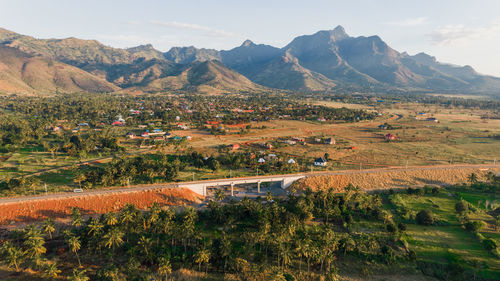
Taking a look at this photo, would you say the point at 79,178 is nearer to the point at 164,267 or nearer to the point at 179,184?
the point at 179,184

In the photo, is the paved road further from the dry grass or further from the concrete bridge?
the dry grass

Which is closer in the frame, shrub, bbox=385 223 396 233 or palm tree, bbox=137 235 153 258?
palm tree, bbox=137 235 153 258

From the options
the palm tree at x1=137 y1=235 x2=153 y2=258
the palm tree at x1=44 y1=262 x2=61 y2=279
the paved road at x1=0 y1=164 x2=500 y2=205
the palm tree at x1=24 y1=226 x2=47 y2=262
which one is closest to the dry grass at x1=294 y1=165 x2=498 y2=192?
the paved road at x1=0 y1=164 x2=500 y2=205

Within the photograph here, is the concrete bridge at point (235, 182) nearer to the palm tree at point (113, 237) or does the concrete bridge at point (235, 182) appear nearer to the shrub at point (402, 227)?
the palm tree at point (113, 237)

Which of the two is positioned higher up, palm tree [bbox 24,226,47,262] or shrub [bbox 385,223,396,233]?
palm tree [bbox 24,226,47,262]

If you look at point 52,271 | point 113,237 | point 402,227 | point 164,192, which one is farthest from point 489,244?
point 52,271

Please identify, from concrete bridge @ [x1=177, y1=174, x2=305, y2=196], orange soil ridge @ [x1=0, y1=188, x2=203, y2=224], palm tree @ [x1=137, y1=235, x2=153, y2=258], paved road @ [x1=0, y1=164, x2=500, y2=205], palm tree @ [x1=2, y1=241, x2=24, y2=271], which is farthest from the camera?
concrete bridge @ [x1=177, y1=174, x2=305, y2=196]

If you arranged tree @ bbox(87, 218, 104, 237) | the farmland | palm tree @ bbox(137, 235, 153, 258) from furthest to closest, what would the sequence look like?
the farmland
tree @ bbox(87, 218, 104, 237)
palm tree @ bbox(137, 235, 153, 258)
